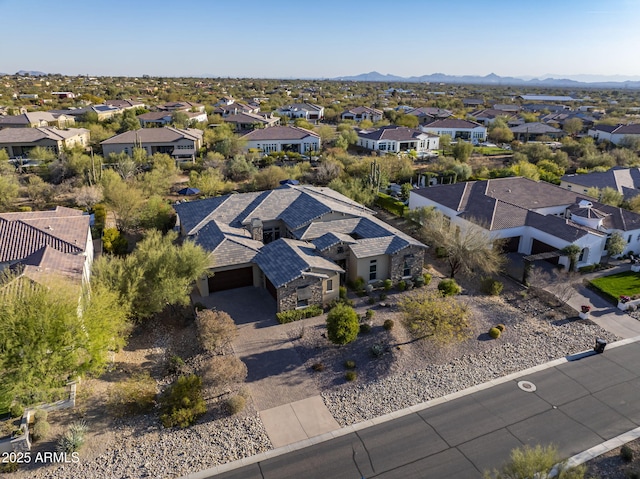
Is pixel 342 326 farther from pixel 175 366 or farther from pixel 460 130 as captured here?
pixel 460 130

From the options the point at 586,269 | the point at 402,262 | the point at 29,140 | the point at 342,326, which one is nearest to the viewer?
the point at 342,326

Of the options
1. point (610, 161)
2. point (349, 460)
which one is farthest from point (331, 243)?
point (610, 161)

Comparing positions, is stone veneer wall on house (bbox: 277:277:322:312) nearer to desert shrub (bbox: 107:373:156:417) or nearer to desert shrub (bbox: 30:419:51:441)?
desert shrub (bbox: 107:373:156:417)

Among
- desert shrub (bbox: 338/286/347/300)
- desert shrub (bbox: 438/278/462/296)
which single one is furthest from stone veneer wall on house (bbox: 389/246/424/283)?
desert shrub (bbox: 338/286/347/300)

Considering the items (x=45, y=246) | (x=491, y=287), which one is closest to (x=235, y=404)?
(x=45, y=246)

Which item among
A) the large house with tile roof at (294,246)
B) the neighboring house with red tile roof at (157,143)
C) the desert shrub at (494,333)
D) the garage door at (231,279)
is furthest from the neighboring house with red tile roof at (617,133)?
the garage door at (231,279)

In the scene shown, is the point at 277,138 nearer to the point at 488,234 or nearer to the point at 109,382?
the point at 488,234

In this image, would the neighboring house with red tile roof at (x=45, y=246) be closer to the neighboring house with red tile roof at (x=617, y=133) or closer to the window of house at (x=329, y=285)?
the window of house at (x=329, y=285)
